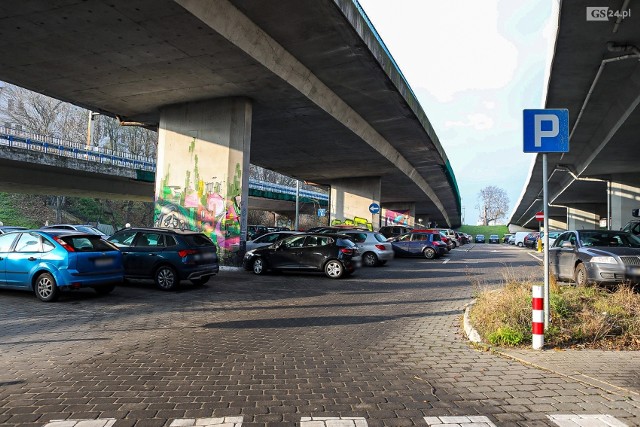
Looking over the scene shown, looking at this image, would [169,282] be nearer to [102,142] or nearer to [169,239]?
[169,239]

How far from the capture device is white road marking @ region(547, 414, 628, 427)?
379 cm

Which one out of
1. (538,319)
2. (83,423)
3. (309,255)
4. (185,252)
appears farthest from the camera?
(309,255)

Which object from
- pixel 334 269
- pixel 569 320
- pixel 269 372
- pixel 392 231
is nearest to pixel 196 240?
pixel 334 269

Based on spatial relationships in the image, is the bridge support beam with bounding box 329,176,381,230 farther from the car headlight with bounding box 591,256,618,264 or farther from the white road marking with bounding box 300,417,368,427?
the white road marking with bounding box 300,417,368,427

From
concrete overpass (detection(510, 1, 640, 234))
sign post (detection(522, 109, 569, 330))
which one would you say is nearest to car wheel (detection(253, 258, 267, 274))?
sign post (detection(522, 109, 569, 330))

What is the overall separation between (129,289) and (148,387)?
Answer: 7732 millimetres

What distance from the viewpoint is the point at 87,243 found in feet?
32.5

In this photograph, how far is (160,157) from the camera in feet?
60.3

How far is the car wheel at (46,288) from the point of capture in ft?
30.8

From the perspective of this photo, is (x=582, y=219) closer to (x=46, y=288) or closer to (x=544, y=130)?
(x=544, y=130)

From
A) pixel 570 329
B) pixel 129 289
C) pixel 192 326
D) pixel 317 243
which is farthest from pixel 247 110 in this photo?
pixel 570 329

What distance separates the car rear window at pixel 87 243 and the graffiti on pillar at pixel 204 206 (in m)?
6.95

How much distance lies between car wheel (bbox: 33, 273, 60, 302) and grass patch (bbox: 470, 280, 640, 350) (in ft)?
27.2

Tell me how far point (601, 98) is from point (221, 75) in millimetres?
13841
